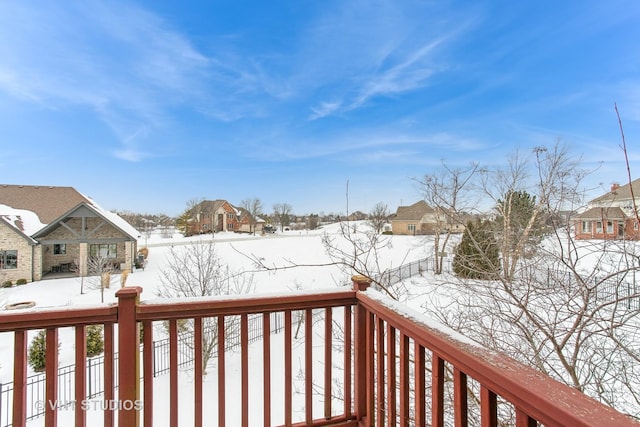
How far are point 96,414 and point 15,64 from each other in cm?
830

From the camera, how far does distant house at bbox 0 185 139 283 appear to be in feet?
42.1

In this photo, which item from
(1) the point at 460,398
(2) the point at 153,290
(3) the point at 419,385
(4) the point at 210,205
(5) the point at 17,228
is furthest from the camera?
(4) the point at 210,205

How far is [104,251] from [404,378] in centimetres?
1794

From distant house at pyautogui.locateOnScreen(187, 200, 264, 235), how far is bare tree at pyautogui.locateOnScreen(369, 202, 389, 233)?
110ft

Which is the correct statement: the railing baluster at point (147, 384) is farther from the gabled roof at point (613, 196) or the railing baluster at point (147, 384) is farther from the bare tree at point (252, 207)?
the bare tree at point (252, 207)

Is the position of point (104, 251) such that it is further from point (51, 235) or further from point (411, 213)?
point (411, 213)

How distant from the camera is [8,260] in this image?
502 inches

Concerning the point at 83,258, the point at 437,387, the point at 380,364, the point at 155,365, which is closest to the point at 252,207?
the point at 83,258

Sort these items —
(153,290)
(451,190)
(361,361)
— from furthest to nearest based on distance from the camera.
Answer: (153,290) → (451,190) → (361,361)

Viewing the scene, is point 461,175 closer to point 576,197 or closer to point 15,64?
point 576,197

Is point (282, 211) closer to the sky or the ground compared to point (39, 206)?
closer to the sky

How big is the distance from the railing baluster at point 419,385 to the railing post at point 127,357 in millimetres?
1475

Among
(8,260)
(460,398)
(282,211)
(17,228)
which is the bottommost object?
(8,260)

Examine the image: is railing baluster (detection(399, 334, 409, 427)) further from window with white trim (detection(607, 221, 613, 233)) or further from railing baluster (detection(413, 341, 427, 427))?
window with white trim (detection(607, 221, 613, 233))
